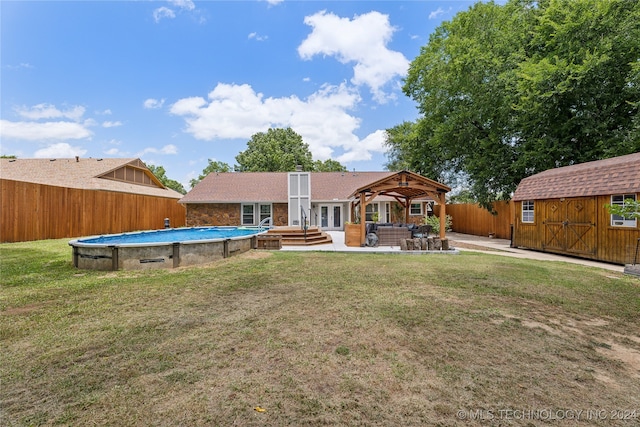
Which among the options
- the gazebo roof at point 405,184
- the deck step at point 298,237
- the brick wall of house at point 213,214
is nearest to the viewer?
the gazebo roof at point 405,184

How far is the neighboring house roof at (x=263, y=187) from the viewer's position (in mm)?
21406

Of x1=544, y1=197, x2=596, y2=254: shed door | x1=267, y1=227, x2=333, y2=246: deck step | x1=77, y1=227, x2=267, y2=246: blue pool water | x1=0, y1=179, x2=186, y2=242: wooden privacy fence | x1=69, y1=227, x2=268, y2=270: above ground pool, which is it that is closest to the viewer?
x1=69, y1=227, x2=268, y2=270: above ground pool

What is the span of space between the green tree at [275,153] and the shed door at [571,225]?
29.3 m

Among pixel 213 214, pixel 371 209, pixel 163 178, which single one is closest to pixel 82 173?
pixel 213 214

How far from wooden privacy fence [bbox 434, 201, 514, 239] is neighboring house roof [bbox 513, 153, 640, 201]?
2.87 m

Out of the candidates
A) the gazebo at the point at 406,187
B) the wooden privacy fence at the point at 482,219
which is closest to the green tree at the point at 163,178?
the wooden privacy fence at the point at 482,219

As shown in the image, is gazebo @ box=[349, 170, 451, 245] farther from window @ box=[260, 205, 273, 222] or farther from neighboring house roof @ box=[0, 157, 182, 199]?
neighboring house roof @ box=[0, 157, 182, 199]

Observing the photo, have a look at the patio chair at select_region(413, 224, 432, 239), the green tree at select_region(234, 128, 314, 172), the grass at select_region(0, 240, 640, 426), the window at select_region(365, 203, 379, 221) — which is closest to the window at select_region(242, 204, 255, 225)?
the window at select_region(365, 203, 379, 221)

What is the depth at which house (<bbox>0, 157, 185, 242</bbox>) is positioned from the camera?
12117mm

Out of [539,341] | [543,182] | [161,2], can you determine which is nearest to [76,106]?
[161,2]

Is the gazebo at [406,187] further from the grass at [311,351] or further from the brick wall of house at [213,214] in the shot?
the brick wall of house at [213,214]

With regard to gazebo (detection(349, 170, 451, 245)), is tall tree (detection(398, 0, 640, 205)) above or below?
above

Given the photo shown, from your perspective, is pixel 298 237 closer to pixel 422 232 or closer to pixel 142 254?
pixel 422 232

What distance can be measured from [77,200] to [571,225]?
2292 cm
